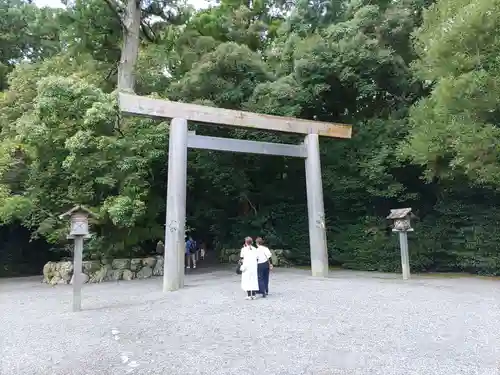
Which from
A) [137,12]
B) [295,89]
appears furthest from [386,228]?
[137,12]

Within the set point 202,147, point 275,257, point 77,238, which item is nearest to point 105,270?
point 77,238

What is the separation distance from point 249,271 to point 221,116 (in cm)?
405

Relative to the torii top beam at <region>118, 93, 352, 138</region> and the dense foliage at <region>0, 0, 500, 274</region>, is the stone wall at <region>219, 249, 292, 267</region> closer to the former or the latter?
the dense foliage at <region>0, 0, 500, 274</region>

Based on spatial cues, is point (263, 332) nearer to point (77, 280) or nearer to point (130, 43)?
point (77, 280)

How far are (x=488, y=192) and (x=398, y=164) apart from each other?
253 cm

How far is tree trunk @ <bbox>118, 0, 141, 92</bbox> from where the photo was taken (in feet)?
50.2

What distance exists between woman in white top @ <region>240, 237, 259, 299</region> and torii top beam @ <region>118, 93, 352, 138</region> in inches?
139

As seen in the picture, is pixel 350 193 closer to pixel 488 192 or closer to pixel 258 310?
pixel 488 192

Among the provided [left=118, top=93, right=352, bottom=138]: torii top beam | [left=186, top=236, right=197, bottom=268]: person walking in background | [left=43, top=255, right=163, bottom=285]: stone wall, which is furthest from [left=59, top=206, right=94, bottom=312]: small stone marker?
[left=186, top=236, right=197, bottom=268]: person walking in background

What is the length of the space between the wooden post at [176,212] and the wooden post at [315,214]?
357cm

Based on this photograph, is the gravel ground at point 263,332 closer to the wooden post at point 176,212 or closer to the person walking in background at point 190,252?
the wooden post at point 176,212

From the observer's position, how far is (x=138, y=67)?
617 inches

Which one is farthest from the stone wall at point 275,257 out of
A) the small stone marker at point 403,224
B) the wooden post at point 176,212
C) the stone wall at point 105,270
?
the wooden post at point 176,212

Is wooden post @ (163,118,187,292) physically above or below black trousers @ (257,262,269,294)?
above
